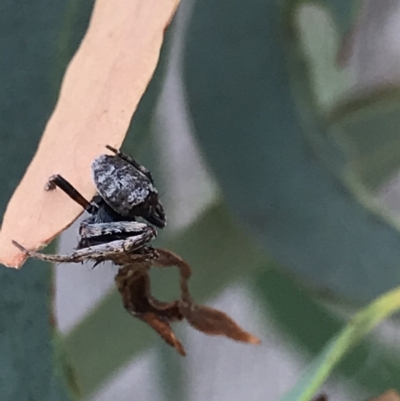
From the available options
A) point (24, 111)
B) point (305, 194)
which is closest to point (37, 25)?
point (24, 111)

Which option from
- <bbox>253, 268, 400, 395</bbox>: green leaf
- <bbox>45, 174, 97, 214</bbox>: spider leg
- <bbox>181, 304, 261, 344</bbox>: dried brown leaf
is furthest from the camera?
<bbox>253, 268, 400, 395</bbox>: green leaf

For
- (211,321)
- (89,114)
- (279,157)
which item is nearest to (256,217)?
(279,157)

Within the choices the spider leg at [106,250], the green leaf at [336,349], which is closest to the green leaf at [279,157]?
the green leaf at [336,349]

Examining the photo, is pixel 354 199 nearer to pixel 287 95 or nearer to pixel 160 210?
pixel 287 95

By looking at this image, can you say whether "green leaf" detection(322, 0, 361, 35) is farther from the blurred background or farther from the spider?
the spider

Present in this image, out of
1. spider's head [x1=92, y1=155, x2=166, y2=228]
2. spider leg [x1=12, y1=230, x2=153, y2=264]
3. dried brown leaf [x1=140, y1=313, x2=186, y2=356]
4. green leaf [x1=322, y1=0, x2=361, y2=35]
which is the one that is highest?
green leaf [x1=322, y1=0, x2=361, y2=35]

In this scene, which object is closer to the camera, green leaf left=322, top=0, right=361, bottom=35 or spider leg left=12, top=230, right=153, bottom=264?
spider leg left=12, top=230, right=153, bottom=264

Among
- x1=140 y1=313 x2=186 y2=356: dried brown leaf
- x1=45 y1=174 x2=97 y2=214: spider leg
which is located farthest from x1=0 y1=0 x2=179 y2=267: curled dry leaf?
x1=140 y1=313 x2=186 y2=356: dried brown leaf
